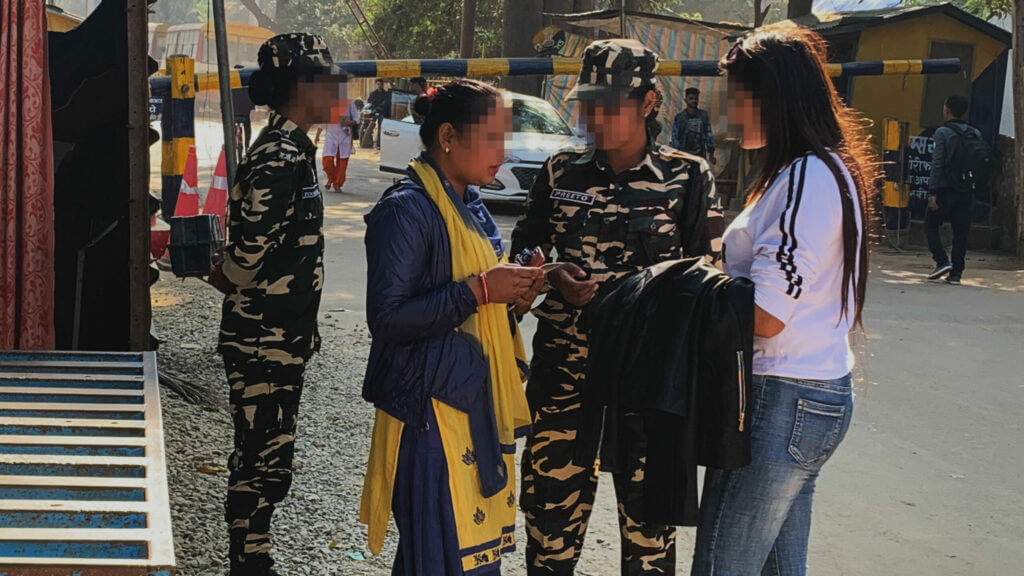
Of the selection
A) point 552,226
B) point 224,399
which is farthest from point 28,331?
point 552,226

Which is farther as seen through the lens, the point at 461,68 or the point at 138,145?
the point at 461,68

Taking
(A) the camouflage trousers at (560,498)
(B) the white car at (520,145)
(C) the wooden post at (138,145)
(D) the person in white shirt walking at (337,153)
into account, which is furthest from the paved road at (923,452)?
(D) the person in white shirt walking at (337,153)

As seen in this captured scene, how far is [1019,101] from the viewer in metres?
14.0

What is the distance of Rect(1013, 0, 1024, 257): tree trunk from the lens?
45.4ft

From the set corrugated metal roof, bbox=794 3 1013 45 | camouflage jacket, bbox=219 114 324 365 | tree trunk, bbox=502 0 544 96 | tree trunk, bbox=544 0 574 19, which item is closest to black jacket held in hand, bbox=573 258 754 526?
camouflage jacket, bbox=219 114 324 365

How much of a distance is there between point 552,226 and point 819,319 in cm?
124

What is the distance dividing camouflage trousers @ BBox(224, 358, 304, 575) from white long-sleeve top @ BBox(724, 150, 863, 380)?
194cm

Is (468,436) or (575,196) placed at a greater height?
(575,196)

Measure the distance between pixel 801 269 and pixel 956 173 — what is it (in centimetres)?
1048

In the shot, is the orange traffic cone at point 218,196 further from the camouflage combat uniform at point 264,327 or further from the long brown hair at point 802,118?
the long brown hair at point 802,118

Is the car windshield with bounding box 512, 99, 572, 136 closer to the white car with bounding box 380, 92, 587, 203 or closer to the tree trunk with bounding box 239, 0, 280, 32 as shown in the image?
the white car with bounding box 380, 92, 587, 203

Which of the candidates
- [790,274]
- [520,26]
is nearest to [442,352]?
[790,274]

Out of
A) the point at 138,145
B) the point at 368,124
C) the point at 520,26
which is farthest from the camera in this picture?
the point at 368,124

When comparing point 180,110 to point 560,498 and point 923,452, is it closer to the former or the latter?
point 560,498
